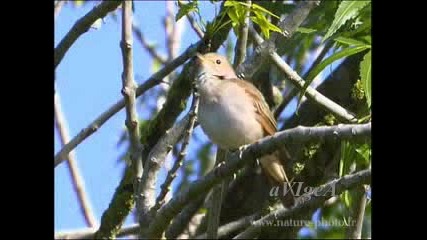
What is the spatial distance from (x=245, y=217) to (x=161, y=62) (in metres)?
2.46

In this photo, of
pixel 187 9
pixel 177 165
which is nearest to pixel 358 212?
pixel 177 165

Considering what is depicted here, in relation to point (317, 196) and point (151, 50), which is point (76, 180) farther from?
point (317, 196)

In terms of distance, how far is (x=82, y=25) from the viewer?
6.07 metres

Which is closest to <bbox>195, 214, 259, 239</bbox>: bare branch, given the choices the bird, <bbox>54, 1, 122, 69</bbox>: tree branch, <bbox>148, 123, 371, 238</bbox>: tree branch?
the bird

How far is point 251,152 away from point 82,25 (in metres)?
2.65

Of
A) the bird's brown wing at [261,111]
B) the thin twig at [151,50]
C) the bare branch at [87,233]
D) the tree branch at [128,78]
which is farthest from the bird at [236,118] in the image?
the thin twig at [151,50]

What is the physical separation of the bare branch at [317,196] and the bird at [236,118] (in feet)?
0.74

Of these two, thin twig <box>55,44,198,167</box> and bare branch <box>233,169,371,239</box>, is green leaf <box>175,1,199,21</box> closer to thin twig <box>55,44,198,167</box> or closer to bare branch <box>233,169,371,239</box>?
bare branch <box>233,169,371,239</box>

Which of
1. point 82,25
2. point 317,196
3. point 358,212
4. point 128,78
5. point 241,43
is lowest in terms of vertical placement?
point 358,212

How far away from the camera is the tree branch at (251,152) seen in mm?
3248
